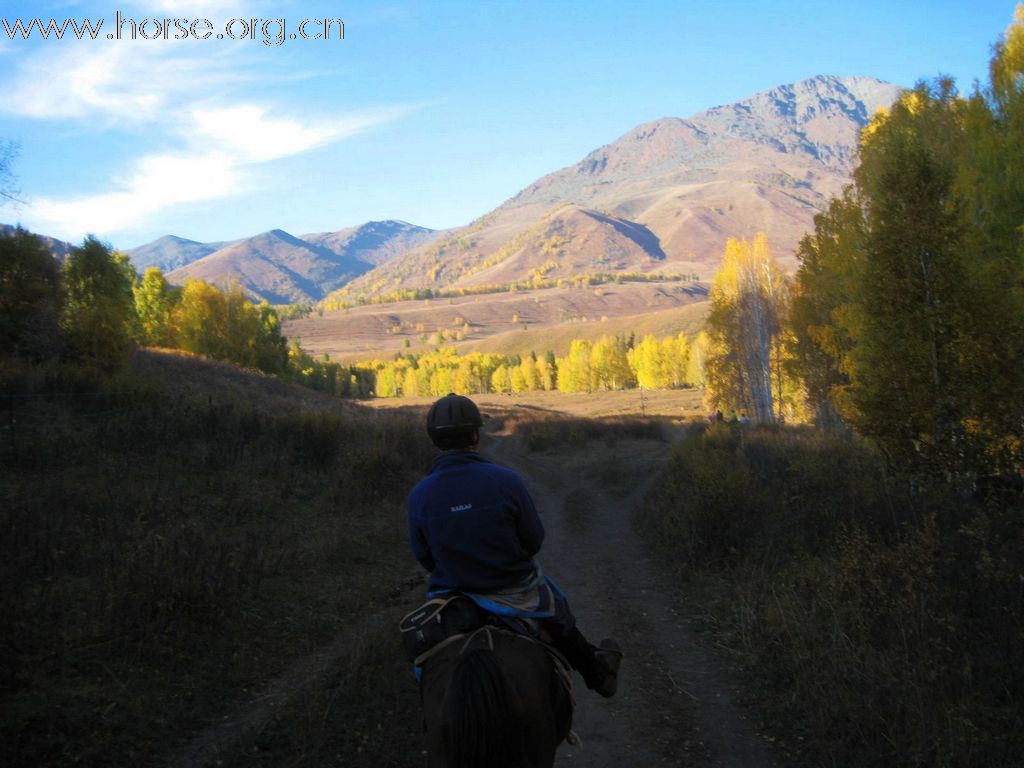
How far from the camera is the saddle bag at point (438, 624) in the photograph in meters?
3.67

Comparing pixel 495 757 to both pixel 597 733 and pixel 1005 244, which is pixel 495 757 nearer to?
pixel 597 733

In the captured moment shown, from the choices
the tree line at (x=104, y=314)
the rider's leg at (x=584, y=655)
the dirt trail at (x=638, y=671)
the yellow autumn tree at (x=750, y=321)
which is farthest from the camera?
the yellow autumn tree at (x=750, y=321)

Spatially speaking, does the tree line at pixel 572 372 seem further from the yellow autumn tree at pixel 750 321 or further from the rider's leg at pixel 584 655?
the rider's leg at pixel 584 655

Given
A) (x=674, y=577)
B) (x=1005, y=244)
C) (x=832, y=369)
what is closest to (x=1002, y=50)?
(x=1005, y=244)

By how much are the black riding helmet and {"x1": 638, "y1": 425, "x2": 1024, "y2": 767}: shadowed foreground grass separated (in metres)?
3.79

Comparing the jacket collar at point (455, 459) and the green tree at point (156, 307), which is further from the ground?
the green tree at point (156, 307)

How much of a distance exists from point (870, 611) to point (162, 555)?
803cm

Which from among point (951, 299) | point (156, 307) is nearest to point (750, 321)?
point (951, 299)

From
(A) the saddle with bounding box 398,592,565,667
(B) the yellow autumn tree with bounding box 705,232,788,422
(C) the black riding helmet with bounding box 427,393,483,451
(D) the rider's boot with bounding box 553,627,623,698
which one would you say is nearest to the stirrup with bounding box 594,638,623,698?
(D) the rider's boot with bounding box 553,627,623,698

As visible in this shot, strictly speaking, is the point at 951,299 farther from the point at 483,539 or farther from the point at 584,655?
the point at 483,539

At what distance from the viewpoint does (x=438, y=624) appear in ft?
12.1

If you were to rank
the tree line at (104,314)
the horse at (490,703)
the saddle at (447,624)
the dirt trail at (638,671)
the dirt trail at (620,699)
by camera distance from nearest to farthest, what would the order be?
the horse at (490,703), the saddle at (447,624), the dirt trail at (620,699), the dirt trail at (638,671), the tree line at (104,314)

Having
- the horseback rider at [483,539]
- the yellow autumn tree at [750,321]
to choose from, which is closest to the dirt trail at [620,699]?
the horseback rider at [483,539]

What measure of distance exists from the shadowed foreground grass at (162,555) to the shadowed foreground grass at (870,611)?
402 centimetres
